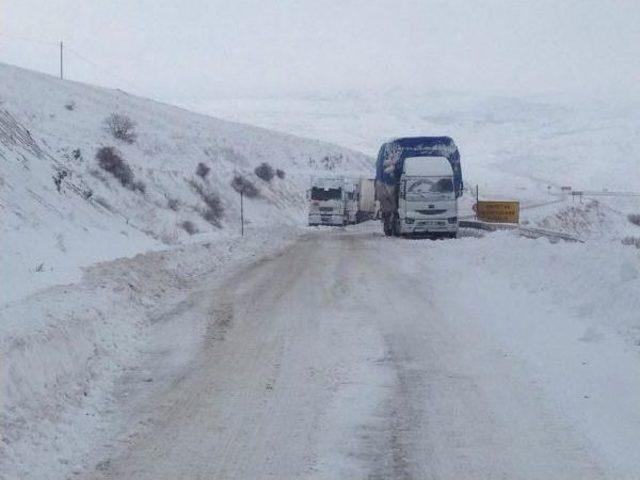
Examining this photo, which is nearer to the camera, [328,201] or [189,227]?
[189,227]

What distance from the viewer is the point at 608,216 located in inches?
2574

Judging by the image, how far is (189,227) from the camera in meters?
37.1

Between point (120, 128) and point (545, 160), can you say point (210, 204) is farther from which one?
point (545, 160)

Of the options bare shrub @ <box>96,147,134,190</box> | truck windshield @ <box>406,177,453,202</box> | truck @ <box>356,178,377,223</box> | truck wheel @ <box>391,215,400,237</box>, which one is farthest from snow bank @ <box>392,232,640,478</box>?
truck @ <box>356,178,377,223</box>

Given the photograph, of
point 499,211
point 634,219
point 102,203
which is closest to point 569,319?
point 102,203

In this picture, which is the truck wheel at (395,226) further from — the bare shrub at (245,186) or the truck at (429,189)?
the bare shrub at (245,186)

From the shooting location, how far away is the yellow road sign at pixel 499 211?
4594 centimetres

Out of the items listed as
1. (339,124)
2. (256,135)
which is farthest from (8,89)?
(339,124)

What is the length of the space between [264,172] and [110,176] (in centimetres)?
2765

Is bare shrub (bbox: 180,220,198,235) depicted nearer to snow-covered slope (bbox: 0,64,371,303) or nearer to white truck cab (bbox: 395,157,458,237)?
snow-covered slope (bbox: 0,64,371,303)

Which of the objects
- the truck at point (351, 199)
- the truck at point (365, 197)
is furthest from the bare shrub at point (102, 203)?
the truck at point (365, 197)

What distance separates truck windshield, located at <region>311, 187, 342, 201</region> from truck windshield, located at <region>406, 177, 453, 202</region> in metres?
15.1

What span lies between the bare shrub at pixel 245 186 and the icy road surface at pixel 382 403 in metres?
44.3

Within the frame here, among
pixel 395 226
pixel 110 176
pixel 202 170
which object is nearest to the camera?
pixel 395 226
